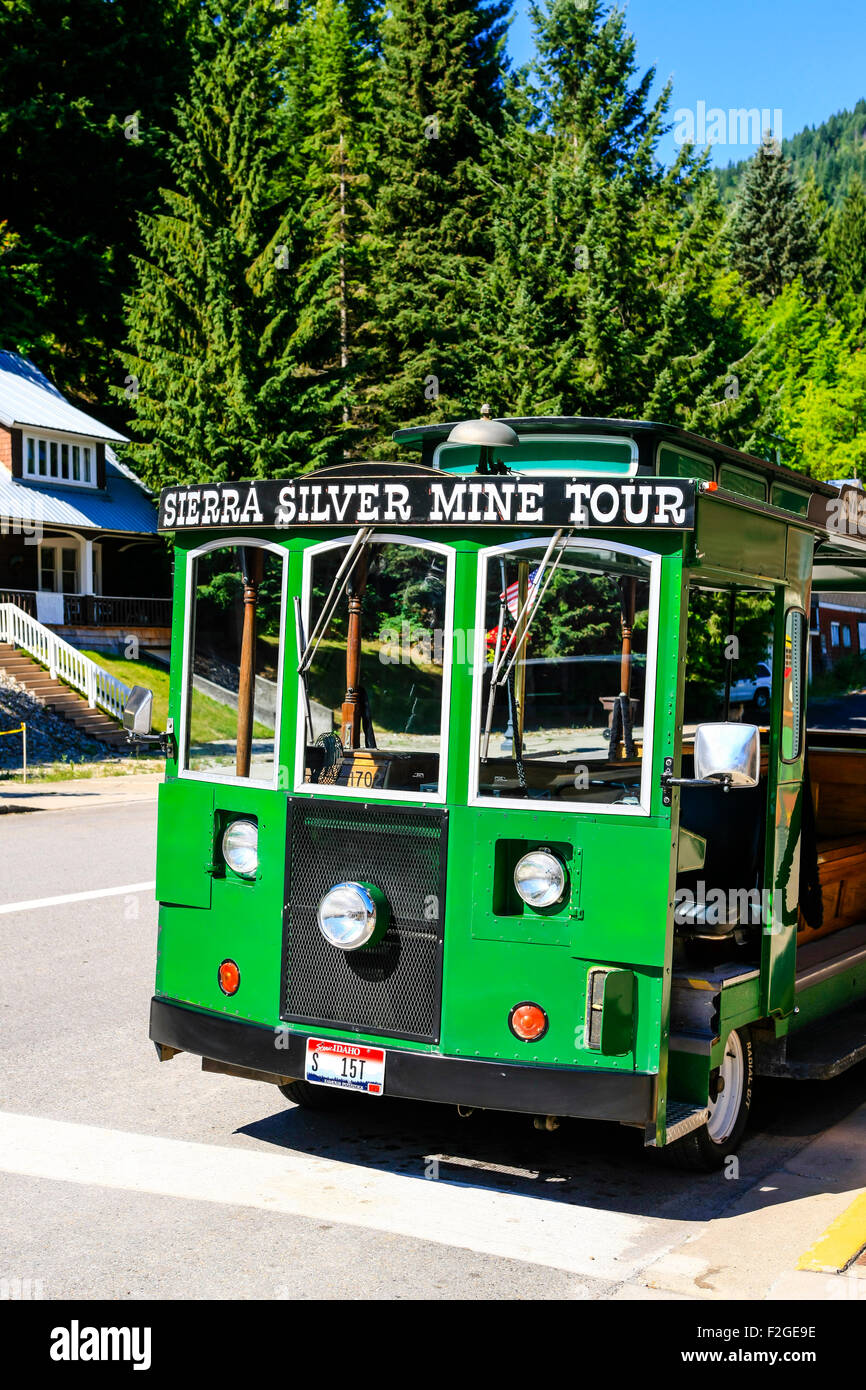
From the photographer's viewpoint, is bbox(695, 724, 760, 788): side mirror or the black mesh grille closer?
bbox(695, 724, 760, 788): side mirror

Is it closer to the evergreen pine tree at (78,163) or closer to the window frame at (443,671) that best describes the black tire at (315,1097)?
the window frame at (443,671)

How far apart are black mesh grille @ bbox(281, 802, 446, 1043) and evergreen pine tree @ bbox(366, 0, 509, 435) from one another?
1274 inches

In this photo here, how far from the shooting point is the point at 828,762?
28.5 feet

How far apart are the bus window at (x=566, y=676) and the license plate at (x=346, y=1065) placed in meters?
1.09

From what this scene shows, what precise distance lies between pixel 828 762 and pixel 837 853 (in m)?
1.28

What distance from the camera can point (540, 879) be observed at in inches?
199

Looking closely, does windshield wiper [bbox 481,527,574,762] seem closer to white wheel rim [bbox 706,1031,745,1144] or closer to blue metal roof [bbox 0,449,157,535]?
white wheel rim [bbox 706,1031,745,1144]

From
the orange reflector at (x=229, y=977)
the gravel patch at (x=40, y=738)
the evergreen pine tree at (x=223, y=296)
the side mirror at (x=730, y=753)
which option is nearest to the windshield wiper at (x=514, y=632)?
the side mirror at (x=730, y=753)

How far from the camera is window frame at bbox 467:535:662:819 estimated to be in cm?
504

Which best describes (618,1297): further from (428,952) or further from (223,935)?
Answer: (223,935)

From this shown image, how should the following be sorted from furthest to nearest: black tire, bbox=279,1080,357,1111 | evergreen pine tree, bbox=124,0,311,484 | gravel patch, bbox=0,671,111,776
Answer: evergreen pine tree, bbox=124,0,311,484, gravel patch, bbox=0,671,111,776, black tire, bbox=279,1080,357,1111

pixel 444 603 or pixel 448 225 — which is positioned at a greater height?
pixel 448 225

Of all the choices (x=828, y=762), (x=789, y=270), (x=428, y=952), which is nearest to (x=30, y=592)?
(x=828, y=762)

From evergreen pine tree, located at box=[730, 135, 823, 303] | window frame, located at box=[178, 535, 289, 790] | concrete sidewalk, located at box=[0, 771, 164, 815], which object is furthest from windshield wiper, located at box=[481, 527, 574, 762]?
evergreen pine tree, located at box=[730, 135, 823, 303]
